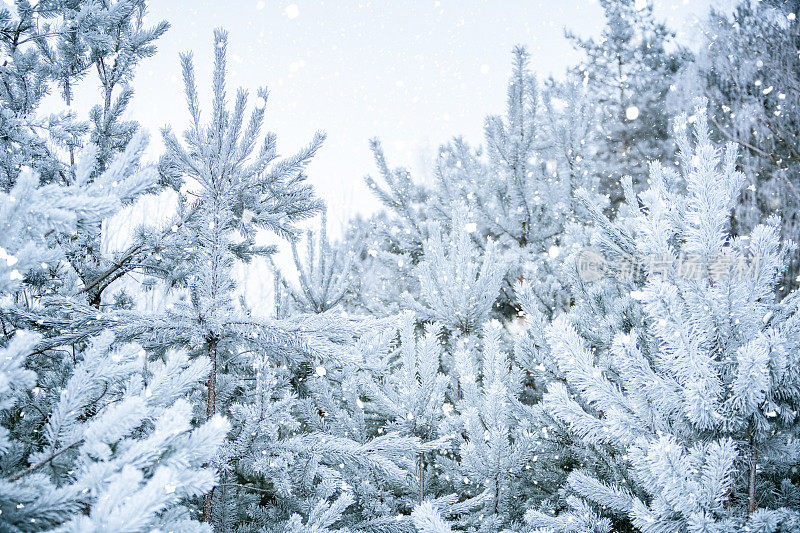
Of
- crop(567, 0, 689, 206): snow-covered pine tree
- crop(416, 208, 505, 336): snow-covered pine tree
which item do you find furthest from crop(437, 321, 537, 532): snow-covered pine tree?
crop(567, 0, 689, 206): snow-covered pine tree

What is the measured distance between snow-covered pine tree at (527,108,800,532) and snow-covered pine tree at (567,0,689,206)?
9019 mm

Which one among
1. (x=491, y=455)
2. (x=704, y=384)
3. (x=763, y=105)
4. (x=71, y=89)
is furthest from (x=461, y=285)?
(x=763, y=105)

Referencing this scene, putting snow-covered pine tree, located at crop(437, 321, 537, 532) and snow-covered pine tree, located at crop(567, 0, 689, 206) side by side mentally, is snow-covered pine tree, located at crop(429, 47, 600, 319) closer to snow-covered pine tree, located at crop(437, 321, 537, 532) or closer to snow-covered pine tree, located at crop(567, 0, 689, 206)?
snow-covered pine tree, located at crop(437, 321, 537, 532)

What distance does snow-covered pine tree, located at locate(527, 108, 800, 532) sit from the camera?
51.9 inches

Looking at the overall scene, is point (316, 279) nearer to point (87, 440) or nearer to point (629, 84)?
point (87, 440)

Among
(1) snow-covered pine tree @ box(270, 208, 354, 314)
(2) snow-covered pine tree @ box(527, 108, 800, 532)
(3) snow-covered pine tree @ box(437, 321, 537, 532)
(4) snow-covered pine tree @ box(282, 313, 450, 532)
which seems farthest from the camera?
(1) snow-covered pine tree @ box(270, 208, 354, 314)

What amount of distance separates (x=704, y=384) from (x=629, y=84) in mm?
Answer: 11990

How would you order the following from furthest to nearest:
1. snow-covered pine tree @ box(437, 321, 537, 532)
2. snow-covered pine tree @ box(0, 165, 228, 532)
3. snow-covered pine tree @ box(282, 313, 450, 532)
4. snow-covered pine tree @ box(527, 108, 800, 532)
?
snow-covered pine tree @ box(437, 321, 537, 532), snow-covered pine tree @ box(282, 313, 450, 532), snow-covered pine tree @ box(527, 108, 800, 532), snow-covered pine tree @ box(0, 165, 228, 532)

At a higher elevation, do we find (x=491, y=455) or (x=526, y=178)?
(x=526, y=178)

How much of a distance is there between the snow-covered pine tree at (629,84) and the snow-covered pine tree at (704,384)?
9.02 m

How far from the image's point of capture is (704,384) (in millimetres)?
1372

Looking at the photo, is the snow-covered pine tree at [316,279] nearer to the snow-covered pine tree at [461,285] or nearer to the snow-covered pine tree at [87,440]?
the snow-covered pine tree at [461,285]

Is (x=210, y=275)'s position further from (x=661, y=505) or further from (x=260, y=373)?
(x=661, y=505)

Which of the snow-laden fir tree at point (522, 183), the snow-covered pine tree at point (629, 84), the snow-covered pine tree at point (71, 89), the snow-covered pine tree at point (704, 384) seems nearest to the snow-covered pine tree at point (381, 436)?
the snow-covered pine tree at point (704, 384)
